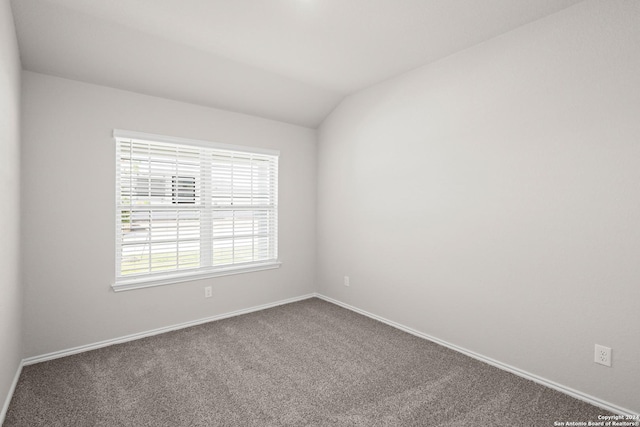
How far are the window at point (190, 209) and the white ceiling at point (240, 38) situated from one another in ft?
1.91

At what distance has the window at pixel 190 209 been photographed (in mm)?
2982

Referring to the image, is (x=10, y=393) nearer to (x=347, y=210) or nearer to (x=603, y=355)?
(x=347, y=210)

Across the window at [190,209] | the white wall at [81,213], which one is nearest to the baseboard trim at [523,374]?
the window at [190,209]

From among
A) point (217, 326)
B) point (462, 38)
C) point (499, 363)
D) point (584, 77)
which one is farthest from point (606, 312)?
point (217, 326)

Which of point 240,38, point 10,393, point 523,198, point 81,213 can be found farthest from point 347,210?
point 10,393

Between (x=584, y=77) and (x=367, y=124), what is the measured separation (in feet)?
6.31

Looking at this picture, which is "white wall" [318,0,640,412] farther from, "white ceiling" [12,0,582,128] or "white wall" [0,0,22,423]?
"white wall" [0,0,22,423]

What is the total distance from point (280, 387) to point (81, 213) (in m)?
2.17

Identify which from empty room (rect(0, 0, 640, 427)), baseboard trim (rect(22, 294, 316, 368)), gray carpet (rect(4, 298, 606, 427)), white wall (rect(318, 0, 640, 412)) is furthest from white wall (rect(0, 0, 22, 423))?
white wall (rect(318, 0, 640, 412))

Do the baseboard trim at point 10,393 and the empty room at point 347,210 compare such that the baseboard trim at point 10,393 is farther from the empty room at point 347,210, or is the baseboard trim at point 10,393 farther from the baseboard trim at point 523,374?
the baseboard trim at point 523,374

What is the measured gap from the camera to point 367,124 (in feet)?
11.8

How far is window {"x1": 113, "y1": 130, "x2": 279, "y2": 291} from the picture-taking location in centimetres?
298

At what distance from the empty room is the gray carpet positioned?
20 millimetres

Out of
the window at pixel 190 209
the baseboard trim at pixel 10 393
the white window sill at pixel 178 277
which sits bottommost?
the baseboard trim at pixel 10 393
